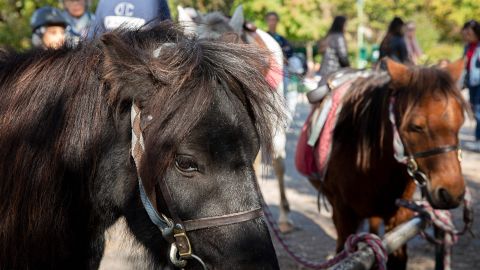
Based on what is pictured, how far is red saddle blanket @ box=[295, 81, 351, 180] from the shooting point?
511cm

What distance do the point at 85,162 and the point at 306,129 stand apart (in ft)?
12.6

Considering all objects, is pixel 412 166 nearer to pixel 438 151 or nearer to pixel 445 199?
pixel 438 151

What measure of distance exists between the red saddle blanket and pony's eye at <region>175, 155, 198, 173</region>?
10.1ft

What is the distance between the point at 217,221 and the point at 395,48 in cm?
685

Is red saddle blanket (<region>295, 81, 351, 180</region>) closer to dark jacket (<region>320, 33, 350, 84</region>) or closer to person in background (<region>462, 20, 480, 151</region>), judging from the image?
dark jacket (<region>320, 33, 350, 84</region>)

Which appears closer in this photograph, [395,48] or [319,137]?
[319,137]

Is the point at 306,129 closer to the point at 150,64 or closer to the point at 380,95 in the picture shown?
the point at 380,95

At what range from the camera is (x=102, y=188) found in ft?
7.43

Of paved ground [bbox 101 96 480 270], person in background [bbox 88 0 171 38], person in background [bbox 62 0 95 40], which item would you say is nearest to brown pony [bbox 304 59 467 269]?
paved ground [bbox 101 96 480 270]

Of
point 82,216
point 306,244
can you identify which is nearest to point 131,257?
point 82,216

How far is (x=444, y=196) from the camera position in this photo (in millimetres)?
4082

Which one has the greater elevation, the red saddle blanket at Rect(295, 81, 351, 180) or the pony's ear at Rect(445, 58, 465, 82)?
the pony's ear at Rect(445, 58, 465, 82)

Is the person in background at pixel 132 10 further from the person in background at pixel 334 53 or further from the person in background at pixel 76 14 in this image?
the person in background at pixel 334 53

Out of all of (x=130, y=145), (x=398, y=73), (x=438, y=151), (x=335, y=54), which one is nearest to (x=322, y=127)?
(x=398, y=73)
